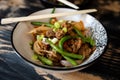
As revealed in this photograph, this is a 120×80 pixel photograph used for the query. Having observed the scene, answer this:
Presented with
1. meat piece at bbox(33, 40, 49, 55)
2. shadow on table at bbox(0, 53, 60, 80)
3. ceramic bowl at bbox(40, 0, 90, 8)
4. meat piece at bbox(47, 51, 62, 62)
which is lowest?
shadow on table at bbox(0, 53, 60, 80)

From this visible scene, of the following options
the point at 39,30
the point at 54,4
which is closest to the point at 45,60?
the point at 39,30

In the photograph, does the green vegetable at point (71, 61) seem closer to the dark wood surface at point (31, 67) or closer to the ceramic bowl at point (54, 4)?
the dark wood surface at point (31, 67)

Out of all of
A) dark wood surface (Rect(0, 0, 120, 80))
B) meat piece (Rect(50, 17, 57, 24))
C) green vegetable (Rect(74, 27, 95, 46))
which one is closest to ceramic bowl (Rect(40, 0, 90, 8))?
dark wood surface (Rect(0, 0, 120, 80))

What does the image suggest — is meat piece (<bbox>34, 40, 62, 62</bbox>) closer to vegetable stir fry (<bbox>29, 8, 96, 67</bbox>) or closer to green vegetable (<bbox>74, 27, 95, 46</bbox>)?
vegetable stir fry (<bbox>29, 8, 96, 67</bbox>)

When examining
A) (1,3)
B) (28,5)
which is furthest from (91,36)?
(1,3)

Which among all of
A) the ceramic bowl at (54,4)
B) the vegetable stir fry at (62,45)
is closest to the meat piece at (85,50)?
the vegetable stir fry at (62,45)

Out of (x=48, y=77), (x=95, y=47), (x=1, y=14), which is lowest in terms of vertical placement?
(x=48, y=77)

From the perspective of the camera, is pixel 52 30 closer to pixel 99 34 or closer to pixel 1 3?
pixel 99 34
